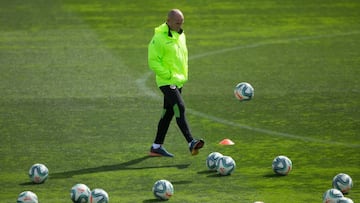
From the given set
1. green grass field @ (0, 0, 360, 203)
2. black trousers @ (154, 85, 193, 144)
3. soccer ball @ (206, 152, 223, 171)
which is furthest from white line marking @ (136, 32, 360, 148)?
soccer ball @ (206, 152, 223, 171)

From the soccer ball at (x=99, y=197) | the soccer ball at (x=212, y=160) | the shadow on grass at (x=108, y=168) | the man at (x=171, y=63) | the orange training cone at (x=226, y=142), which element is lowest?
the soccer ball at (x=99, y=197)

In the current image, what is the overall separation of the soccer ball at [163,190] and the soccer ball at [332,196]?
2260mm

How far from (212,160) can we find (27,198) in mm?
3543

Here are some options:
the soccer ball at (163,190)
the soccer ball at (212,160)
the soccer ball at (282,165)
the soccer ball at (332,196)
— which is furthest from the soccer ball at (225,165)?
the soccer ball at (332,196)

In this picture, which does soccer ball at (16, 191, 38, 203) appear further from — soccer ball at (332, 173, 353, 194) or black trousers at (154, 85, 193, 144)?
soccer ball at (332, 173, 353, 194)

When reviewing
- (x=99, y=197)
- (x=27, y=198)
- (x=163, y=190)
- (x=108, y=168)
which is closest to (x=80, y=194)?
(x=99, y=197)

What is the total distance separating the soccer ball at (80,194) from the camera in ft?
51.9

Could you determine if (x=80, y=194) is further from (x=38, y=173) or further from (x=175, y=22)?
(x=175, y=22)

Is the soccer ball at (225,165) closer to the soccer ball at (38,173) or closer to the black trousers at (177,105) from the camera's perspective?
the black trousers at (177,105)

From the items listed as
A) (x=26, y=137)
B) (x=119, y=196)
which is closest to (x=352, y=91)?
(x=26, y=137)

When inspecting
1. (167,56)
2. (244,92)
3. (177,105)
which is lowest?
(177,105)

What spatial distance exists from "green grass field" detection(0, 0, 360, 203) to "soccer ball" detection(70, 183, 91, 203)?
0.44 metres

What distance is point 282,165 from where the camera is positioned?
A: 57.8 ft

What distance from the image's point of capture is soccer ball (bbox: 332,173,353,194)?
16.5 m
